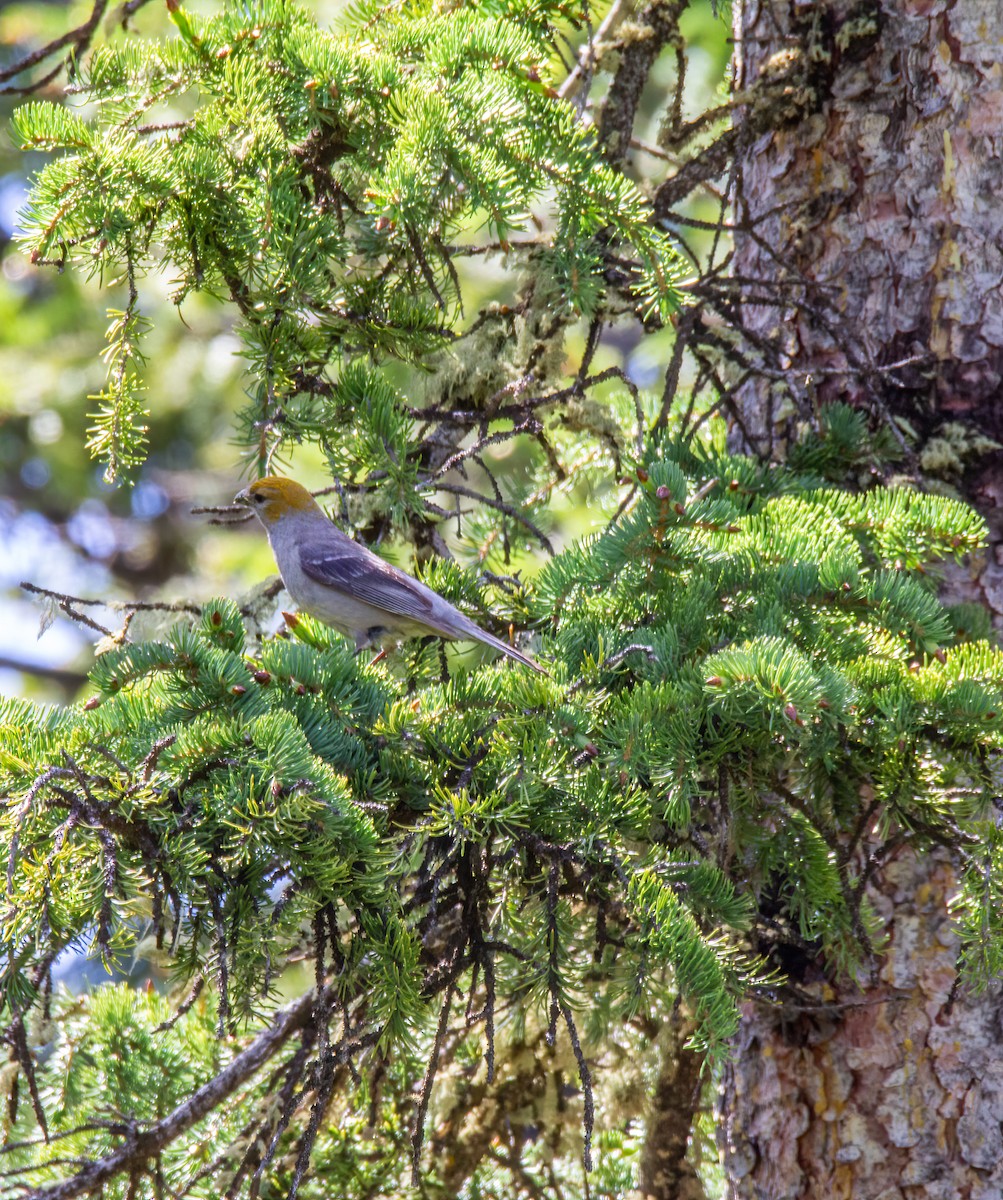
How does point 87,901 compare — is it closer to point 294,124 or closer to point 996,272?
point 294,124

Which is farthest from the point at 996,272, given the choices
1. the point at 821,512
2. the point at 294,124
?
the point at 294,124

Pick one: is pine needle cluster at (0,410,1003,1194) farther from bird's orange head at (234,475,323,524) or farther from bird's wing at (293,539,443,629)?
bird's orange head at (234,475,323,524)

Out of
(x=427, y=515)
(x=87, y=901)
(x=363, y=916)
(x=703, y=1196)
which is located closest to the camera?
(x=87, y=901)

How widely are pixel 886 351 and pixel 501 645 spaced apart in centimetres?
175

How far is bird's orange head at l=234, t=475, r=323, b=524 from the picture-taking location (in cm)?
541

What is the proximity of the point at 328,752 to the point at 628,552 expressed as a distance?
2.98 ft

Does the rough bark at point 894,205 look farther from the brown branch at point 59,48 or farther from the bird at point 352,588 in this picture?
the brown branch at point 59,48

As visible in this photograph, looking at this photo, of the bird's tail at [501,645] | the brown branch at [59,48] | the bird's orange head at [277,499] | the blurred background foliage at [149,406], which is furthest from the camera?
the blurred background foliage at [149,406]

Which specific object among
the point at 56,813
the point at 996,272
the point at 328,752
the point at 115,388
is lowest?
the point at 56,813

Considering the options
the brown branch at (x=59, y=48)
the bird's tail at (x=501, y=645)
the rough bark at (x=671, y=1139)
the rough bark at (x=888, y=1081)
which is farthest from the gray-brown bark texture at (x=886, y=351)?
the brown branch at (x=59, y=48)

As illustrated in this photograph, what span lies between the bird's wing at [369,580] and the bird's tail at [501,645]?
0.26 meters

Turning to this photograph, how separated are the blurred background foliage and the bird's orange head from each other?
5.49 feet

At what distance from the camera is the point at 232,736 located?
220 cm

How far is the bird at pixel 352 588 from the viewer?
4.09 meters
